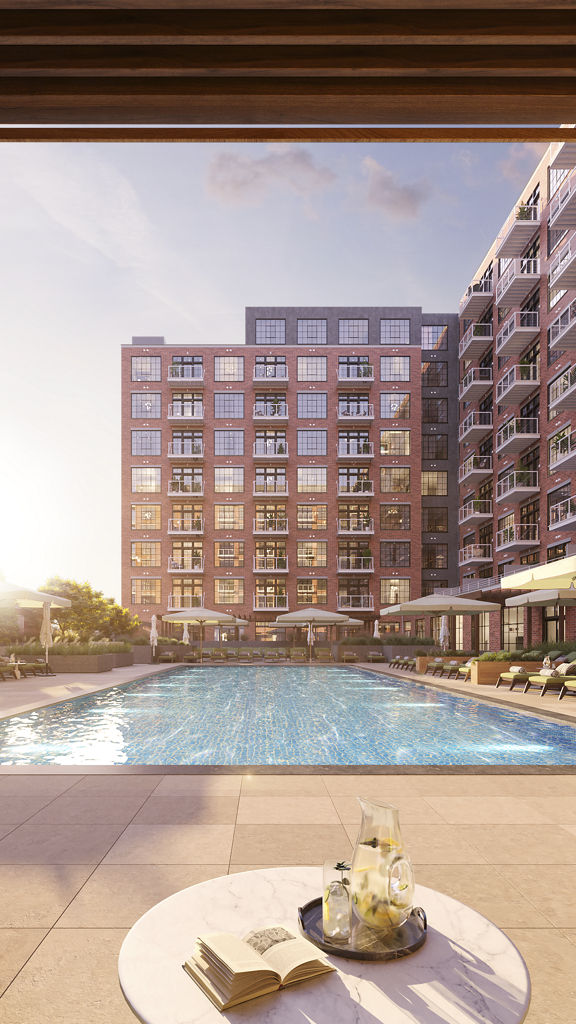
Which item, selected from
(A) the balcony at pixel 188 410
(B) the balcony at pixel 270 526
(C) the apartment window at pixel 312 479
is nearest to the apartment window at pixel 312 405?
(C) the apartment window at pixel 312 479

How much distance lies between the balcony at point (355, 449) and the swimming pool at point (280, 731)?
3043 centimetres

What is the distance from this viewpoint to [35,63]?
242 centimetres

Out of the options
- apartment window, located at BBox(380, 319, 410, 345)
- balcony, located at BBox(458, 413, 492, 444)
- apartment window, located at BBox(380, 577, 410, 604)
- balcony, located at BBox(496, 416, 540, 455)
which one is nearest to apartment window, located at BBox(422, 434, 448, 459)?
balcony, located at BBox(458, 413, 492, 444)

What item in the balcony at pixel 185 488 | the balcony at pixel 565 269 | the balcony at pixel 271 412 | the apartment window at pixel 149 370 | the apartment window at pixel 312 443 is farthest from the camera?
the apartment window at pixel 149 370

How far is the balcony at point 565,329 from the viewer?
26.9 metres

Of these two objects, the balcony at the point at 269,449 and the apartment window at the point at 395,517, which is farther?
the apartment window at the point at 395,517

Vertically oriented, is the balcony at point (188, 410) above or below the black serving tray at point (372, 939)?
above

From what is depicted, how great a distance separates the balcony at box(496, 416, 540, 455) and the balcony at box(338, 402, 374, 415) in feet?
47.3

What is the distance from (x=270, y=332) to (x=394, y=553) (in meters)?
19.5

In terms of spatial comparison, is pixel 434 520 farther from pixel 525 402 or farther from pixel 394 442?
pixel 525 402

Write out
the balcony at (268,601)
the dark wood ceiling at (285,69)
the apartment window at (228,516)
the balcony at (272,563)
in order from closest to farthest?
the dark wood ceiling at (285,69)
the balcony at (268,601)
the balcony at (272,563)
the apartment window at (228,516)

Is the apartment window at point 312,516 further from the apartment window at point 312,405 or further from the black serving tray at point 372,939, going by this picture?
the black serving tray at point 372,939

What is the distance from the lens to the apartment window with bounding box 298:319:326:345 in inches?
1949

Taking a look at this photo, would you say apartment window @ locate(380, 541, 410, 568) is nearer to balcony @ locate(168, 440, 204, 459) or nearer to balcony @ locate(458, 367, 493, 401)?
balcony @ locate(458, 367, 493, 401)
